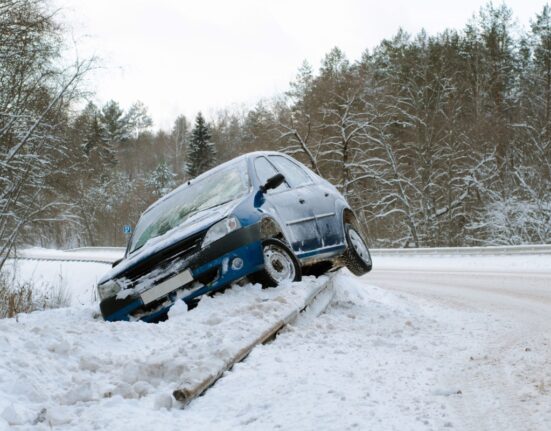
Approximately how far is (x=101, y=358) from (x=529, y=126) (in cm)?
2453

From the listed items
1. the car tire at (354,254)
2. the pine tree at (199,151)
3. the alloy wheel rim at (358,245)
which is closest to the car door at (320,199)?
the car tire at (354,254)

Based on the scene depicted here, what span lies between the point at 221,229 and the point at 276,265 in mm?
690

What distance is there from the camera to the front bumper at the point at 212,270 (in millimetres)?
4715

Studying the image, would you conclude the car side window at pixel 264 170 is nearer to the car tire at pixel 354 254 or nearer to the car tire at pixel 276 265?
the car tire at pixel 276 265

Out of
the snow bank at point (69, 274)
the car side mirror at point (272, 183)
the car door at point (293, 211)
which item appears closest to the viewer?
the car side mirror at point (272, 183)

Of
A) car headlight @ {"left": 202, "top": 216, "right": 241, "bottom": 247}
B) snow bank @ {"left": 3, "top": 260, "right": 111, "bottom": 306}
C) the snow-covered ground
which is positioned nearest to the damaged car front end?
car headlight @ {"left": 202, "top": 216, "right": 241, "bottom": 247}

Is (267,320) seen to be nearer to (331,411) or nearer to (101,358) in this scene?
(101,358)

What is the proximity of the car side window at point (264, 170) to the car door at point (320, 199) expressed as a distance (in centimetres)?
17

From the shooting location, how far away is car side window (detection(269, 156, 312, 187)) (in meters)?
6.80

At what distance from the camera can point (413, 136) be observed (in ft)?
91.0

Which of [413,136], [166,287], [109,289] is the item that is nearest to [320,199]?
[166,287]

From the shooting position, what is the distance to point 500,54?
112 ft

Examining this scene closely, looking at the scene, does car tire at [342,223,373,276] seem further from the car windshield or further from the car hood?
the car hood

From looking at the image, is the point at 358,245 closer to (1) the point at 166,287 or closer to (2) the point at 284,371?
(1) the point at 166,287
